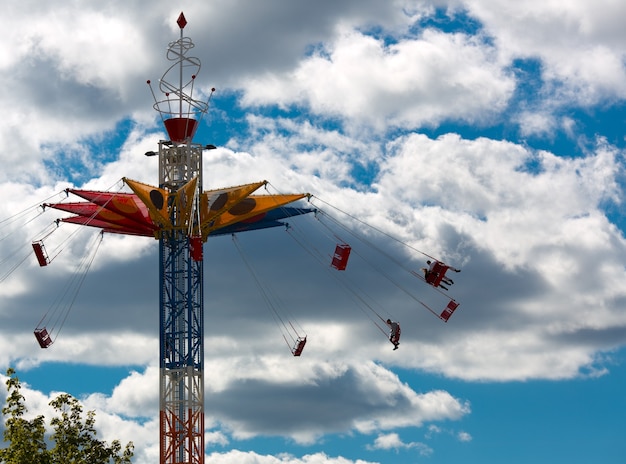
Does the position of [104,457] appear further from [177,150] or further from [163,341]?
[177,150]

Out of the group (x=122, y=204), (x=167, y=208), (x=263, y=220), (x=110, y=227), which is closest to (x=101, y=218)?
(x=110, y=227)

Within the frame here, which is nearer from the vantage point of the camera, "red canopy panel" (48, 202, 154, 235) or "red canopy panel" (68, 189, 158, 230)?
"red canopy panel" (68, 189, 158, 230)

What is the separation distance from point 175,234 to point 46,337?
37.8ft

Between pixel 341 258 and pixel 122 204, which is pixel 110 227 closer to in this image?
pixel 122 204

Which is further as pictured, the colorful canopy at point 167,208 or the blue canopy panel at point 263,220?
the blue canopy panel at point 263,220

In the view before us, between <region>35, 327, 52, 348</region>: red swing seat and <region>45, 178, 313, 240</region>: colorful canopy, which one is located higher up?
<region>45, 178, 313, 240</region>: colorful canopy

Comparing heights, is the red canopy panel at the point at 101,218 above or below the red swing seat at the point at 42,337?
above

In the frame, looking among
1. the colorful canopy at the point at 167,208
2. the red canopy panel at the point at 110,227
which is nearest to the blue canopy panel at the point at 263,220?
the colorful canopy at the point at 167,208

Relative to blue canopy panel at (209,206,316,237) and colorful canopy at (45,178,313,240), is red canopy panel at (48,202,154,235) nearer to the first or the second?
colorful canopy at (45,178,313,240)

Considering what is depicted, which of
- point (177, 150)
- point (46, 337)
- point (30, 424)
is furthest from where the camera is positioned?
point (177, 150)

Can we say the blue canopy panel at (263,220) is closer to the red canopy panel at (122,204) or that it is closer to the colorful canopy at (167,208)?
the colorful canopy at (167,208)

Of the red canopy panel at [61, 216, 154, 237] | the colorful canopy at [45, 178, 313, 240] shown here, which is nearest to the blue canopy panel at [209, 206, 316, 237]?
the colorful canopy at [45, 178, 313, 240]

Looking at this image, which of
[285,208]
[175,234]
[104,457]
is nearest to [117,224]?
[175,234]

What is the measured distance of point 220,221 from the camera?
98.5 m
